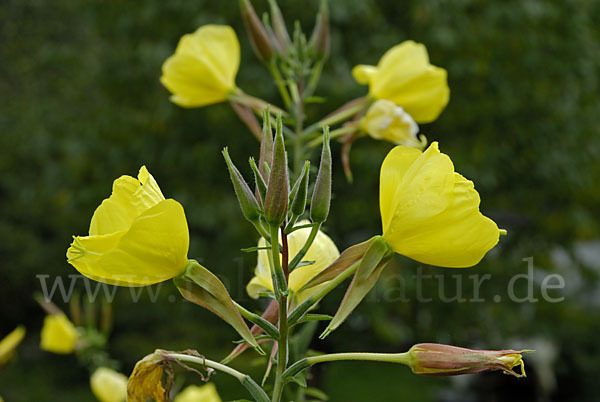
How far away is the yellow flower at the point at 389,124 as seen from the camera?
125 centimetres

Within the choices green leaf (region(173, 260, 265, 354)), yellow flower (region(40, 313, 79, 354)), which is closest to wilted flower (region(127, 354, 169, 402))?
green leaf (region(173, 260, 265, 354))

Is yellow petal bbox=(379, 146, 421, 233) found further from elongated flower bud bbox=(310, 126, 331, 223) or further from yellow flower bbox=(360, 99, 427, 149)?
yellow flower bbox=(360, 99, 427, 149)

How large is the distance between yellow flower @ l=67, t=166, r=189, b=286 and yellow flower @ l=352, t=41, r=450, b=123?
807 millimetres

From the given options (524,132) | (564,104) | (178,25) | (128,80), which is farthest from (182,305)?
(564,104)

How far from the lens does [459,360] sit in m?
0.62

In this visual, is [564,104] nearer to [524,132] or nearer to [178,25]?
[524,132]

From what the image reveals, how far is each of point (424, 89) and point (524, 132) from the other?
3.36m

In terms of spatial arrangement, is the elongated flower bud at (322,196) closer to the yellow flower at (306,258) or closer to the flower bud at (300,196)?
Result: the flower bud at (300,196)

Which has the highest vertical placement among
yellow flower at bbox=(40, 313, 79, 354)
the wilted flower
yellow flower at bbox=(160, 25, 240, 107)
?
yellow flower at bbox=(160, 25, 240, 107)

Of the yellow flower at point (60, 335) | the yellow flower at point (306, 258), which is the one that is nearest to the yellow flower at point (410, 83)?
the yellow flower at point (306, 258)

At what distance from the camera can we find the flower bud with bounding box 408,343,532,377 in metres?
0.62

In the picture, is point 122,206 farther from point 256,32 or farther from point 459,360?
point 256,32

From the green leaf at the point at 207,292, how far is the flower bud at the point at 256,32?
72 centimetres

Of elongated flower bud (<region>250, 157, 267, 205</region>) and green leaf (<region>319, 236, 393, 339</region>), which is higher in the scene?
elongated flower bud (<region>250, 157, 267, 205</region>)
